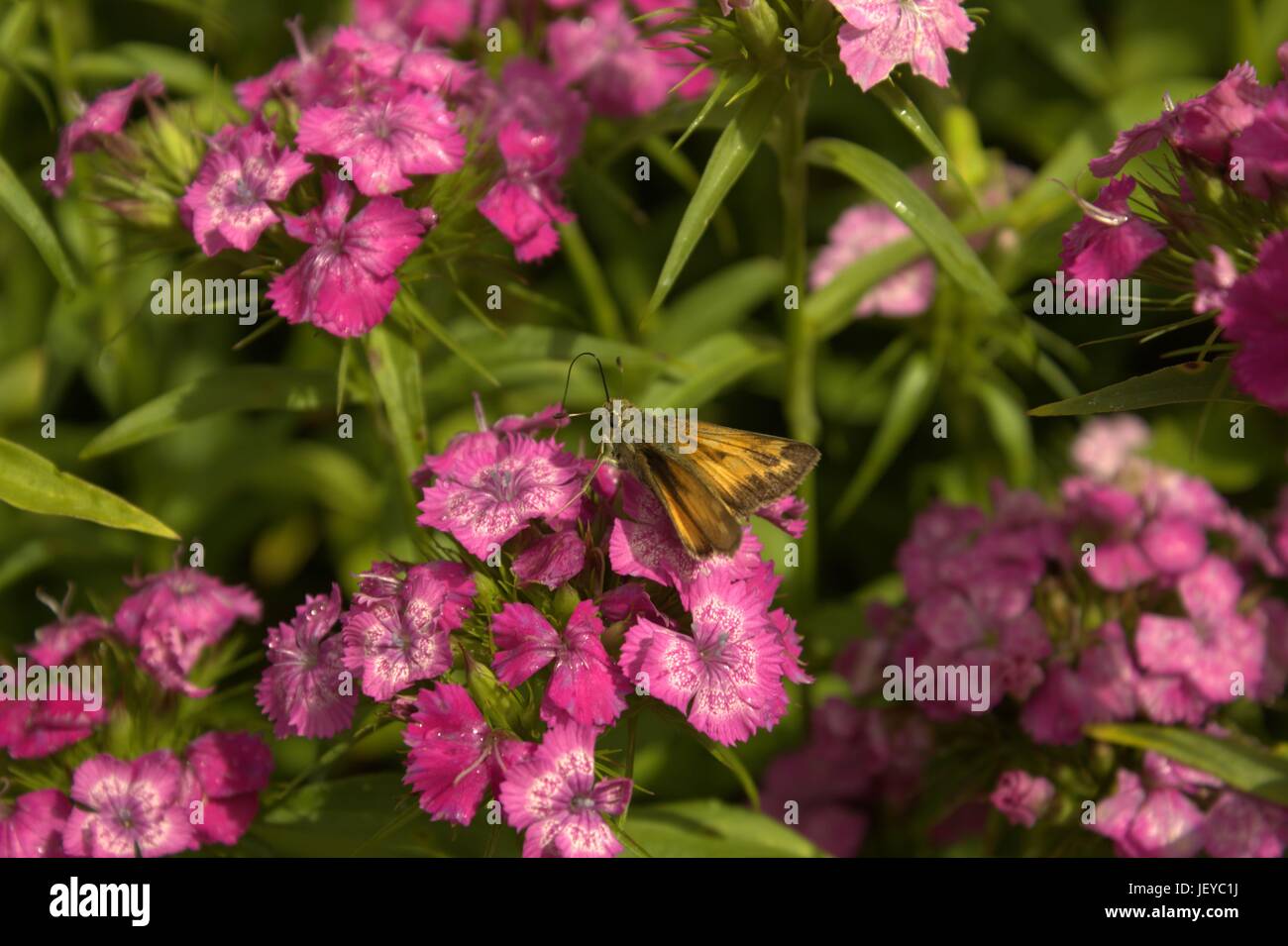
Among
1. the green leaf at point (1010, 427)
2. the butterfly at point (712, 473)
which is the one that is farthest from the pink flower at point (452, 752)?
the green leaf at point (1010, 427)

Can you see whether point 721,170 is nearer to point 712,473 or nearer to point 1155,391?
point 712,473

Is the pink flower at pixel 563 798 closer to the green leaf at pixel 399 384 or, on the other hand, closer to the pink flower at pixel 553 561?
the pink flower at pixel 553 561

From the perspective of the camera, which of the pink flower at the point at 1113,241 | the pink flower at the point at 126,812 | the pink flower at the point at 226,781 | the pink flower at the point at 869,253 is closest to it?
the pink flower at the point at 1113,241

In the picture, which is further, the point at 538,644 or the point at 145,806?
the point at 145,806

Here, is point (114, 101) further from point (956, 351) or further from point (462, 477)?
point (956, 351)

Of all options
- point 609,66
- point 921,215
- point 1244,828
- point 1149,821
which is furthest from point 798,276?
point 1244,828

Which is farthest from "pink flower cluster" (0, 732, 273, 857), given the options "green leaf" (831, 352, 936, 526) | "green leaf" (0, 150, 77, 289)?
"green leaf" (831, 352, 936, 526)

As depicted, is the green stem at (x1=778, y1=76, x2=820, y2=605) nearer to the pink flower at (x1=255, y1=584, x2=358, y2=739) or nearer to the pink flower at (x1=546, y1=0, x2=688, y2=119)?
the pink flower at (x1=546, y1=0, x2=688, y2=119)
